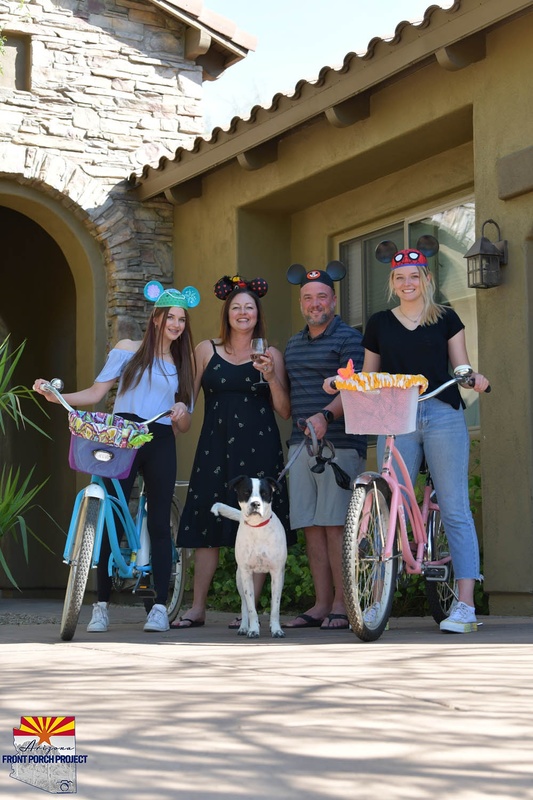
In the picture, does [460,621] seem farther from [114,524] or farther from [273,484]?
[114,524]

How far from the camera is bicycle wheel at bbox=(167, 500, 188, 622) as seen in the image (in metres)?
6.99

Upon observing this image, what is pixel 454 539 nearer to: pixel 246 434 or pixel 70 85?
pixel 246 434

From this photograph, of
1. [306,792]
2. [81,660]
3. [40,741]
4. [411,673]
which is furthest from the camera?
[81,660]

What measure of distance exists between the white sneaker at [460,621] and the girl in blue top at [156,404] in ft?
5.01

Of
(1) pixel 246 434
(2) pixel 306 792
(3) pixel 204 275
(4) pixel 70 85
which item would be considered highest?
(4) pixel 70 85

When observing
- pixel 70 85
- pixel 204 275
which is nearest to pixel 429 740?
pixel 204 275

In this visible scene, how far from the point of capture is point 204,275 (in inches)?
404

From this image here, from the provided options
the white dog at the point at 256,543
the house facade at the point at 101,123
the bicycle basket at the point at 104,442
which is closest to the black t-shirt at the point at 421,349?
the white dog at the point at 256,543

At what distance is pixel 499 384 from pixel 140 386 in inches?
82.1

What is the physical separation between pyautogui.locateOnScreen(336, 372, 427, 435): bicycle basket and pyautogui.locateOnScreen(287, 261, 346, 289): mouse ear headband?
1391 millimetres

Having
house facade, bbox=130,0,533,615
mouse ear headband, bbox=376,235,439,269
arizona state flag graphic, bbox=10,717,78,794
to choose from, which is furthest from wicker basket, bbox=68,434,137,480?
arizona state flag graphic, bbox=10,717,78,794

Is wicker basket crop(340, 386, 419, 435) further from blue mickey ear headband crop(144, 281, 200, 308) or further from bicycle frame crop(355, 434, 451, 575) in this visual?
blue mickey ear headband crop(144, 281, 200, 308)

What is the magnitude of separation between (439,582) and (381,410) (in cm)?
129

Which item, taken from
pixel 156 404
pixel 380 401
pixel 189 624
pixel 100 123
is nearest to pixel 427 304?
pixel 380 401
